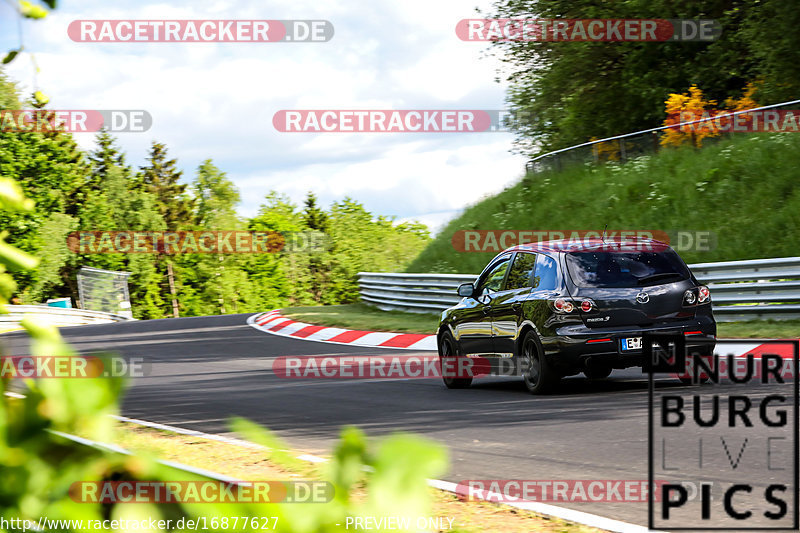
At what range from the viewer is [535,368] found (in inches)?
431

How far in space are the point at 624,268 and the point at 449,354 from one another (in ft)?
10.5

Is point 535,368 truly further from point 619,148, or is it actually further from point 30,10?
point 619,148

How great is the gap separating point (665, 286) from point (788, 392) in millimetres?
1728

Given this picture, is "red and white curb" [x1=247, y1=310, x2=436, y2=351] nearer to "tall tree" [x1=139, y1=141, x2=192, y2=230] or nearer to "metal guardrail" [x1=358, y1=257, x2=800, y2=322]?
"metal guardrail" [x1=358, y1=257, x2=800, y2=322]

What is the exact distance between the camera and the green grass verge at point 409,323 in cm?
1383

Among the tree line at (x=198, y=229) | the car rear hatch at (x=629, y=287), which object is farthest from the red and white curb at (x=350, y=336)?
the tree line at (x=198, y=229)

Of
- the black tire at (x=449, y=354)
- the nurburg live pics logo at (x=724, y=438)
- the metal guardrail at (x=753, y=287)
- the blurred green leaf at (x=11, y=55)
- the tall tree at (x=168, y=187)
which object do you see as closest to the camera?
the blurred green leaf at (x=11, y=55)

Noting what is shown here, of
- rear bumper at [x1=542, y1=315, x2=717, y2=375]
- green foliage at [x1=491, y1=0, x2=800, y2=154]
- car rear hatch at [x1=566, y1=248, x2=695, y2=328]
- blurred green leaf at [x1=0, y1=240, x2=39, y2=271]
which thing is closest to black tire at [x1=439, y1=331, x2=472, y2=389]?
rear bumper at [x1=542, y1=315, x2=717, y2=375]

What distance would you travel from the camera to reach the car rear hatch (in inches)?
416

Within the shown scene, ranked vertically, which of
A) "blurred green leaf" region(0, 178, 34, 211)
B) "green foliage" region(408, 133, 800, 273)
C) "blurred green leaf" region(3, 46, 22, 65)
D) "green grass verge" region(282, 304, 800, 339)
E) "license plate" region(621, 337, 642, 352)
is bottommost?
"green grass verge" region(282, 304, 800, 339)

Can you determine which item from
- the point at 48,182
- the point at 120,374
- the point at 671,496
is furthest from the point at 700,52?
the point at 48,182

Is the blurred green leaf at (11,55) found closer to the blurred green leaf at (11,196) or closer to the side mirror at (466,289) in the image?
the blurred green leaf at (11,196)

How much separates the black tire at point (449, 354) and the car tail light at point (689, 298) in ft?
9.71

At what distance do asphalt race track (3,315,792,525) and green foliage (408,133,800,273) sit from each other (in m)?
8.98
